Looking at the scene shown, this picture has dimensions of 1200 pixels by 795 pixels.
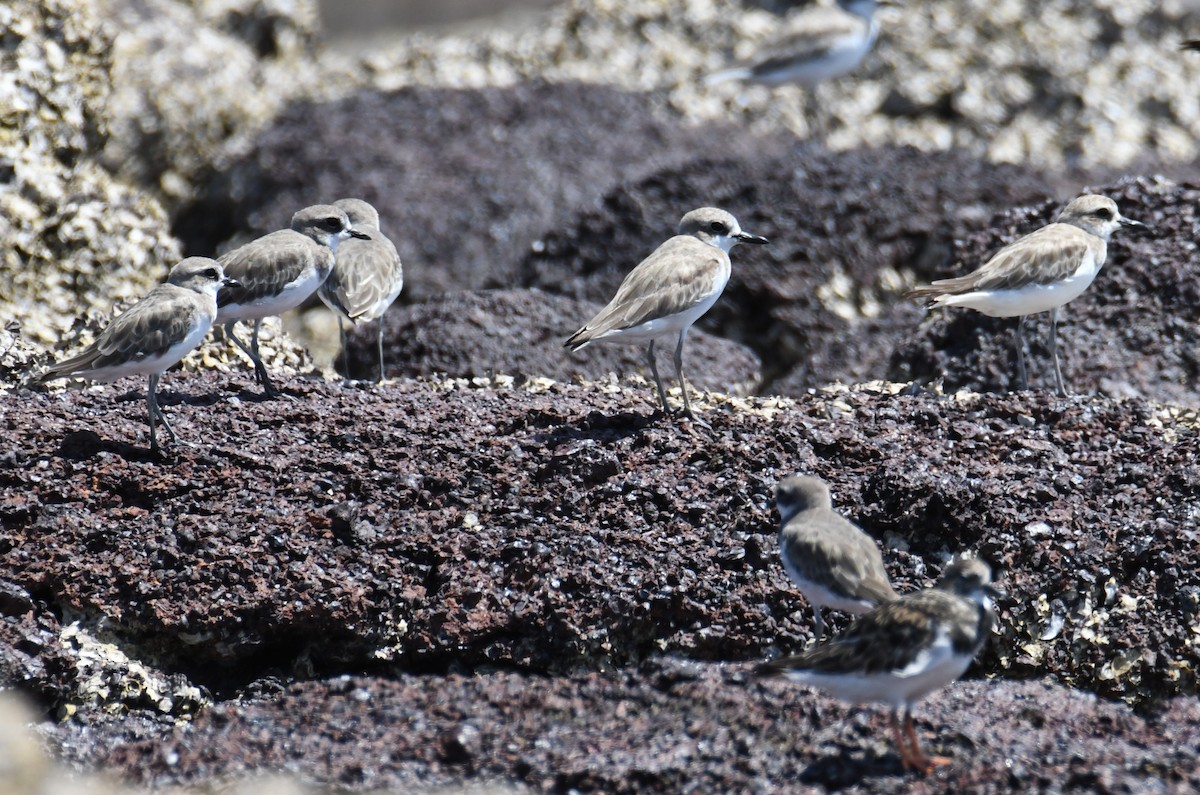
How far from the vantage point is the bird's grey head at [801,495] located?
22.0 ft

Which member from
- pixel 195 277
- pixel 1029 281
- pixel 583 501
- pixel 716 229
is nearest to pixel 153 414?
pixel 195 277

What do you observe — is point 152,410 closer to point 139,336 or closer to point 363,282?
point 139,336

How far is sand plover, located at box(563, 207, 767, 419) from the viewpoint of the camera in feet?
27.1

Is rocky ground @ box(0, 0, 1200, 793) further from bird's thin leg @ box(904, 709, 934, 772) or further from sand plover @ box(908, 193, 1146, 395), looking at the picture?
sand plover @ box(908, 193, 1146, 395)

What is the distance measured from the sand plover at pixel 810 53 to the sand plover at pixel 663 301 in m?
8.10

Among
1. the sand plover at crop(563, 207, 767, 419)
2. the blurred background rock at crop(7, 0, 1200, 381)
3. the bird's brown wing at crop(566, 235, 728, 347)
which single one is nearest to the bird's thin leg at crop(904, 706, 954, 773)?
the sand plover at crop(563, 207, 767, 419)

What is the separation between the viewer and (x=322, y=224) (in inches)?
380

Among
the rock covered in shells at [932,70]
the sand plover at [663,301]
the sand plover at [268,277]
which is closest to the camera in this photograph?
the sand plover at [663,301]

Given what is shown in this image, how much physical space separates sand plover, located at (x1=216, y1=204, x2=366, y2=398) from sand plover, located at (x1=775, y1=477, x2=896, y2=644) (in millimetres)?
3393

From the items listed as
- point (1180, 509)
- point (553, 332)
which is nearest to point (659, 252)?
point (553, 332)

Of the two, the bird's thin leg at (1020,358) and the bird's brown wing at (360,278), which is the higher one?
the bird's brown wing at (360,278)

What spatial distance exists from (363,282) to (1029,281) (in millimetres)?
4420

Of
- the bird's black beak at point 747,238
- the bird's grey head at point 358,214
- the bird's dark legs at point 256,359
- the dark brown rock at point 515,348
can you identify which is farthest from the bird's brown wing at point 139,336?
the bird's black beak at point 747,238

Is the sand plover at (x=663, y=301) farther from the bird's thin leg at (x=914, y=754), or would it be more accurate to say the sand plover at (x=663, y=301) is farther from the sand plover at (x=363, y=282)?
the bird's thin leg at (x=914, y=754)
